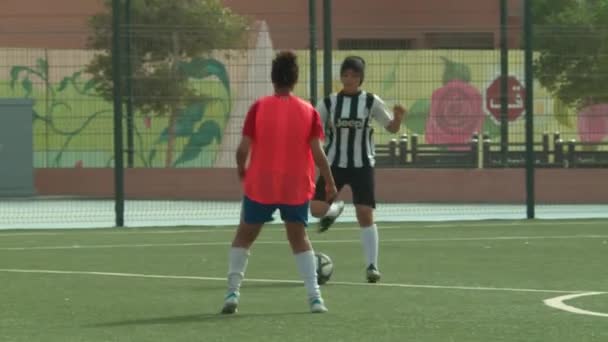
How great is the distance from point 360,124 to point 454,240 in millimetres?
5144

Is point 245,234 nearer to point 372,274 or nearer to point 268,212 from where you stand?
point 268,212

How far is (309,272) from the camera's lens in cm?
1152

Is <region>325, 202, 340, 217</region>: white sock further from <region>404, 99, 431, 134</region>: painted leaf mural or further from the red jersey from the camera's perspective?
<region>404, 99, 431, 134</region>: painted leaf mural

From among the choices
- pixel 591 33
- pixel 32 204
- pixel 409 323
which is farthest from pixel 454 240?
pixel 32 204

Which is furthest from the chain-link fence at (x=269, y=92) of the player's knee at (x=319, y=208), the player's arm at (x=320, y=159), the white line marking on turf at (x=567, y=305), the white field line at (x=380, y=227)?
the player's arm at (x=320, y=159)

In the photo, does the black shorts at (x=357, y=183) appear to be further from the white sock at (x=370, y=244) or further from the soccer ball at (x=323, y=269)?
the soccer ball at (x=323, y=269)

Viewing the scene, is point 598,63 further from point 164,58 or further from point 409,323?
point 409,323

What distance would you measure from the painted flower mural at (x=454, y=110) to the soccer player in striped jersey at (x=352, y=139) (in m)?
10.9

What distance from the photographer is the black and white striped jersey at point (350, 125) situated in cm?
1445

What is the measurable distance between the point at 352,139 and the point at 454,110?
12976 mm

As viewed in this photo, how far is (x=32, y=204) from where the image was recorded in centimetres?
3008

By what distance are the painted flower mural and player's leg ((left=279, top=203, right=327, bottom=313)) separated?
13833 millimetres

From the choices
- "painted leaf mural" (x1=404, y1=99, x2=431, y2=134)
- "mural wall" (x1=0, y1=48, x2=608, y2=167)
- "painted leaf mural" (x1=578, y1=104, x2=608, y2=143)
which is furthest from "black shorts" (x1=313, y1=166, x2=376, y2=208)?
"painted leaf mural" (x1=404, y1=99, x2=431, y2=134)

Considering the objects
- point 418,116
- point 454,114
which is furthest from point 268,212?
point 454,114
